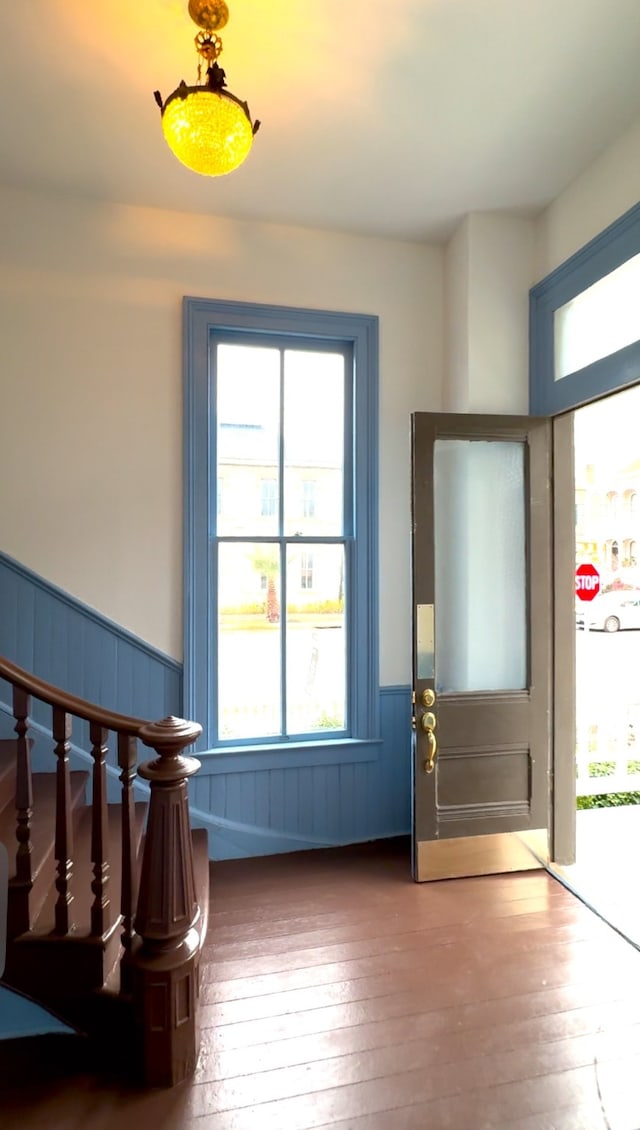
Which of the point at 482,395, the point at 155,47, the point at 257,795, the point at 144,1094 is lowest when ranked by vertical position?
the point at 144,1094

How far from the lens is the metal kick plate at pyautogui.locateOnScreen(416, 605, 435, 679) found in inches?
106

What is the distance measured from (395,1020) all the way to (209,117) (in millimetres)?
2864

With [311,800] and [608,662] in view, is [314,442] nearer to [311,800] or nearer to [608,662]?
[311,800]

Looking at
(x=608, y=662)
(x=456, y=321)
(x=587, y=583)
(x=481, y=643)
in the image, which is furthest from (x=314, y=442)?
(x=608, y=662)

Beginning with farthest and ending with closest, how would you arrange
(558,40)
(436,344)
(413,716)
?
1. (436,344)
2. (413,716)
3. (558,40)

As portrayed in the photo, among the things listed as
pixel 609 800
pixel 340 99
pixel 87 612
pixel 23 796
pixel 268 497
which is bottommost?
pixel 609 800

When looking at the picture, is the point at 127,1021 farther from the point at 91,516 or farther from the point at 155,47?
the point at 155,47

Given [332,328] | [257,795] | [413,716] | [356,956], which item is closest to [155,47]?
[332,328]

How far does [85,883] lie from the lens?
6.71 ft

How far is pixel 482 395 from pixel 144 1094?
119 inches

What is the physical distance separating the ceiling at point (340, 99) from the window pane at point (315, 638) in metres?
1.79

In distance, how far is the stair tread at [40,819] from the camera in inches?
75.0

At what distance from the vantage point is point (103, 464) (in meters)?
2.77

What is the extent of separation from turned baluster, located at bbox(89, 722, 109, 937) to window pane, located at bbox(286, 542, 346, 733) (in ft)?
4.62
